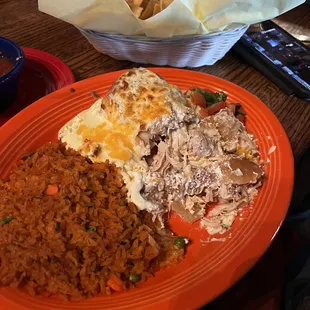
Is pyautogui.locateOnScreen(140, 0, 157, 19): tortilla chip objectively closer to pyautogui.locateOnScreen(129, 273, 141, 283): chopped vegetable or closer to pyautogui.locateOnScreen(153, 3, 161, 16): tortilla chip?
pyautogui.locateOnScreen(153, 3, 161, 16): tortilla chip

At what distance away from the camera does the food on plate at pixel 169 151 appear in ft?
4.82

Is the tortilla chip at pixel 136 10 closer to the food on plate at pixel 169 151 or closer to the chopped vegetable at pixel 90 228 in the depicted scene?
the food on plate at pixel 169 151

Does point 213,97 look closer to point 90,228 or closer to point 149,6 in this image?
point 149,6

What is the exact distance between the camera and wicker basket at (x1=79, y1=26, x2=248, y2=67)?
1.91m

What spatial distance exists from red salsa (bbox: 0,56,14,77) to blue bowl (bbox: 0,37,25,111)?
0.05 feet

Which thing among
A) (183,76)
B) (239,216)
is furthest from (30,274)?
(183,76)

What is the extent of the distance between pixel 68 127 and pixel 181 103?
46 centimetres

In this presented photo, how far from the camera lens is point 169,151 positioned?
154 cm

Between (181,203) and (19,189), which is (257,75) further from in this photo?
(19,189)

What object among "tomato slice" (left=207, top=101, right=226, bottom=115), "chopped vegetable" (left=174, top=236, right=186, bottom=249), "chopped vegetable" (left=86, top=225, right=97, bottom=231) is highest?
"tomato slice" (left=207, top=101, right=226, bottom=115)

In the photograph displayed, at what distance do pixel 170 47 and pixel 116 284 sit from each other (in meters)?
1.14

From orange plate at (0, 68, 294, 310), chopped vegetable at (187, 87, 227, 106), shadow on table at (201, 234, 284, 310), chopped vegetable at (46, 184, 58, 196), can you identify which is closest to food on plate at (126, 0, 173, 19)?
orange plate at (0, 68, 294, 310)

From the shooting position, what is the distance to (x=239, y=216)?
4.66ft

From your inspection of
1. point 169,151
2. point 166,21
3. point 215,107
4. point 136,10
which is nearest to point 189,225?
point 169,151
